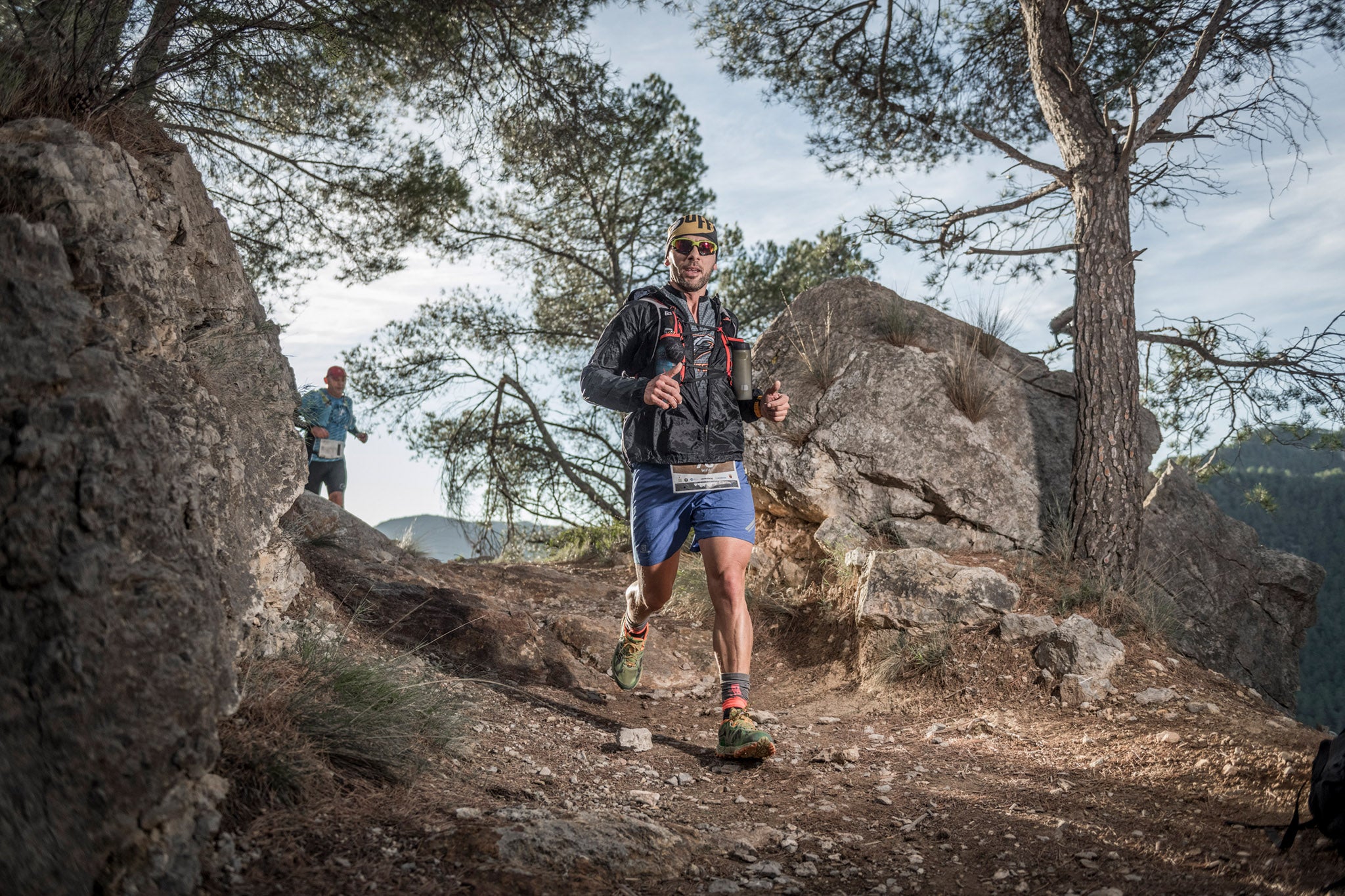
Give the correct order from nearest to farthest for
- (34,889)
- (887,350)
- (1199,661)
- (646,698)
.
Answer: (34,889)
(646,698)
(1199,661)
(887,350)

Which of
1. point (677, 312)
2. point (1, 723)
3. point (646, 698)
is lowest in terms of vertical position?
point (646, 698)

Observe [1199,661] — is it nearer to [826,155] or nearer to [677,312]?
[677,312]

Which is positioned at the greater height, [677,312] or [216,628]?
[677,312]

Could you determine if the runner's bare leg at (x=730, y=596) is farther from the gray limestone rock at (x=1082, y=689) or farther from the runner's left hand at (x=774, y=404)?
the gray limestone rock at (x=1082, y=689)

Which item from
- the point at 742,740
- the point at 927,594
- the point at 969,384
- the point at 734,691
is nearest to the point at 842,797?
the point at 742,740

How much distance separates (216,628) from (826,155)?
313 inches

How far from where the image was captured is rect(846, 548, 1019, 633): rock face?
17.5 feet

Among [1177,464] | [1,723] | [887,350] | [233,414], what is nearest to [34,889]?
[1,723]

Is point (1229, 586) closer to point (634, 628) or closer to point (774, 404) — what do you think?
point (774, 404)

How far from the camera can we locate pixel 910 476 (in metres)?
6.40

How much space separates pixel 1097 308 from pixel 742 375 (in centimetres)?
373

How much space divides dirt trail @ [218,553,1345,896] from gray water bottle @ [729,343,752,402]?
174 centimetres

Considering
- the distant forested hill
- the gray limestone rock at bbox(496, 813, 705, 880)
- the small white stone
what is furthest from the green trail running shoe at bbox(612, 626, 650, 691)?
the distant forested hill

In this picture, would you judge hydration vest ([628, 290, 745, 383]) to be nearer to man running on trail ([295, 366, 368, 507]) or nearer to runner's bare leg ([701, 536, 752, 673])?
runner's bare leg ([701, 536, 752, 673])
